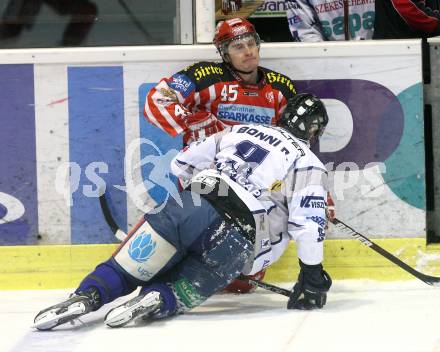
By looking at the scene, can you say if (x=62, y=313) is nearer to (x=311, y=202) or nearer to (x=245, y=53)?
(x=311, y=202)

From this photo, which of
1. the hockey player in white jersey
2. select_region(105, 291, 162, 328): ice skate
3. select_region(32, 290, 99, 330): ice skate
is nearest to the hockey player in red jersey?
the hockey player in white jersey

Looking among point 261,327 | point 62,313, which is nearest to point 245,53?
point 261,327

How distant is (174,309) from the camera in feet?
13.5

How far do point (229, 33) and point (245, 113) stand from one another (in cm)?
39

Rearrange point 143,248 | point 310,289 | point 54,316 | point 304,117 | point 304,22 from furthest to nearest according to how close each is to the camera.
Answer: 1. point 304,22
2. point 304,117
3. point 310,289
4. point 143,248
5. point 54,316

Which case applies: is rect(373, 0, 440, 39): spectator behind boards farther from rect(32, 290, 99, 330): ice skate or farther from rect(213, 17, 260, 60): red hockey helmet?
rect(32, 290, 99, 330): ice skate

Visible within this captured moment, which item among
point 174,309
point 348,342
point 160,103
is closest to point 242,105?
point 160,103

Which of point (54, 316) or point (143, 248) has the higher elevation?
point (143, 248)

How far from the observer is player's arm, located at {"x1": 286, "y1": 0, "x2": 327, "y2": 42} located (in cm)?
505

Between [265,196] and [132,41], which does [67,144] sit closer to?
[132,41]

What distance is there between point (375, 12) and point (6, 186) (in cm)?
205

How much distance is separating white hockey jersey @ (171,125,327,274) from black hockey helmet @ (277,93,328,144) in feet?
0.21

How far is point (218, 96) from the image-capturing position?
15.5 ft

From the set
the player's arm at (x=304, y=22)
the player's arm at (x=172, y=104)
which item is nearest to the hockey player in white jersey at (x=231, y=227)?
the player's arm at (x=172, y=104)
